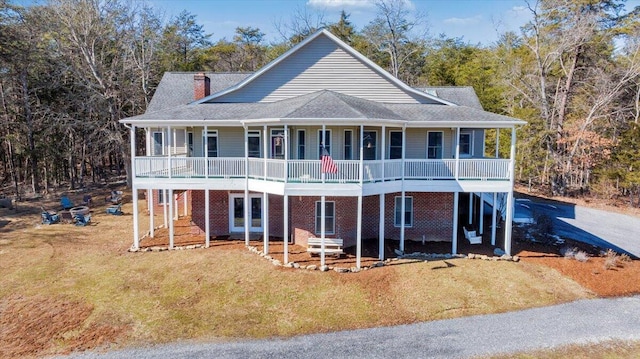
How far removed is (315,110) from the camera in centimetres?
1496

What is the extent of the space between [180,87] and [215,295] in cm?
1697

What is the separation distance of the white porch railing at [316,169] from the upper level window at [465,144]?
12.0 ft

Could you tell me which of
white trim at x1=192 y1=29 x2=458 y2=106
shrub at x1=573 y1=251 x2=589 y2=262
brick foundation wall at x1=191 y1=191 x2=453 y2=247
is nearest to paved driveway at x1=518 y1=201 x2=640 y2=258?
shrub at x1=573 y1=251 x2=589 y2=262

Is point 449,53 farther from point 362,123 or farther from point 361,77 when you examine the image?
point 362,123

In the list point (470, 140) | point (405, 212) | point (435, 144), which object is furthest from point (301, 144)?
point (470, 140)

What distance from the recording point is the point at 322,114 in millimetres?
14469

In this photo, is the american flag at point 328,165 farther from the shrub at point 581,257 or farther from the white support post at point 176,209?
the white support post at point 176,209

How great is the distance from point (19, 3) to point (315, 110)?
29825 millimetres

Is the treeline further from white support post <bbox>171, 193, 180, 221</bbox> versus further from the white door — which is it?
the white door

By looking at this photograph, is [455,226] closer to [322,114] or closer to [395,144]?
[395,144]

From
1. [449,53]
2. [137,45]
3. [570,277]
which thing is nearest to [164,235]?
[570,277]

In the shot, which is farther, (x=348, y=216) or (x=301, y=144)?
(x=301, y=144)

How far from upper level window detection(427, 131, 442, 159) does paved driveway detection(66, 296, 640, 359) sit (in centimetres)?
865

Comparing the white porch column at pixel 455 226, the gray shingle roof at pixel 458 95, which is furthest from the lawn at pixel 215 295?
the gray shingle roof at pixel 458 95
